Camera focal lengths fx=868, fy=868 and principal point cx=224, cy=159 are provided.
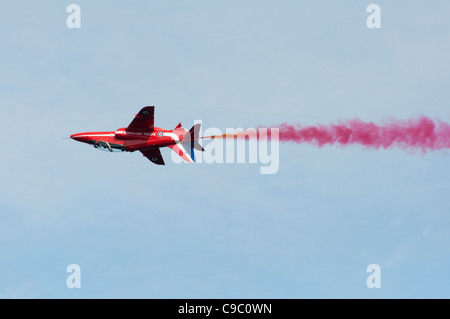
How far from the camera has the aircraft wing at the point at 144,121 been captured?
303ft

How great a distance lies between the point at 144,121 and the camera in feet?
305

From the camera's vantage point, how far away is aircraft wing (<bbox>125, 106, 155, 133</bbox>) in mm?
92356

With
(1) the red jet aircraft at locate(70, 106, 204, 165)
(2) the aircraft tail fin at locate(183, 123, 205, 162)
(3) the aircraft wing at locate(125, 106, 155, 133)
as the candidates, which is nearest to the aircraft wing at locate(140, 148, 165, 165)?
(1) the red jet aircraft at locate(70, 106, 204, 165)

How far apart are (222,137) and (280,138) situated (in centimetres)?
655

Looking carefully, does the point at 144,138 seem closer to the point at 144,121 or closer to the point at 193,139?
the point at 144,121

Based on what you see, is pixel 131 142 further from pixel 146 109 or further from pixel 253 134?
pixel 253 134

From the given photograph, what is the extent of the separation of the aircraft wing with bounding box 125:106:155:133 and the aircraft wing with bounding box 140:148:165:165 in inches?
152

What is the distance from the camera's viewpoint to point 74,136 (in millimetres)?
95312

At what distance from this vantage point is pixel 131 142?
9394cm

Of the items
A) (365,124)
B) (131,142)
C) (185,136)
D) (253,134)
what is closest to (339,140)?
(365,124)

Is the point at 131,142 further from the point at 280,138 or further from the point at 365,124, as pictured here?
the point at 365,124

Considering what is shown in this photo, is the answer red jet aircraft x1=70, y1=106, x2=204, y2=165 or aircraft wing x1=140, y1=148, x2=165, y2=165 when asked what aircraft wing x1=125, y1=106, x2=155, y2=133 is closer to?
red jet aircraft x1=70, y1=106, x2=204, y2=165
